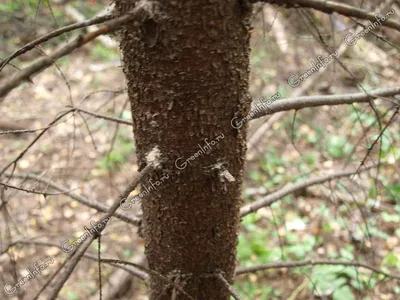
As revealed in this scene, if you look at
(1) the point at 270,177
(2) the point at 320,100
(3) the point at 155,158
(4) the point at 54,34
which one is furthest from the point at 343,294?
(4) the point at 54,34

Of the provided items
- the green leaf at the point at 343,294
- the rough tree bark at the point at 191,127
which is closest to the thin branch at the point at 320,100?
the rough tree bark at the point at 191,127

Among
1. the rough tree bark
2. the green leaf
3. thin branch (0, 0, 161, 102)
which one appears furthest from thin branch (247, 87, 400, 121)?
the green leaf

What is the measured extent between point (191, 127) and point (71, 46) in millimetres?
446

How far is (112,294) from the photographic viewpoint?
11.4ft

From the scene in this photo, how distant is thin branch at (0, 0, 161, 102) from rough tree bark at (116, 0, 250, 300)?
0.17 feet

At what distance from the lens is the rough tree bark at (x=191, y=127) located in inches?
38.6

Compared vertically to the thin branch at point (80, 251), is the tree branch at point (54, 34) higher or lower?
higher

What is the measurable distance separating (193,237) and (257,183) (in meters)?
3.28

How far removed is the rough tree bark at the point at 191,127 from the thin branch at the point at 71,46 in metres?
0.05

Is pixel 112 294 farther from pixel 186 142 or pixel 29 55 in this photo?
pixel 29 55

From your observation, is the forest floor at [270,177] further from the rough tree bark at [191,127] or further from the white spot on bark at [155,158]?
the white spot on bark at [155,158]

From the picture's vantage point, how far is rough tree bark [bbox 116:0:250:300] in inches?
38.6

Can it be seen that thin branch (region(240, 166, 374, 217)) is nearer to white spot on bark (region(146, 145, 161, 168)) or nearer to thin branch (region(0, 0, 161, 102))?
white spot on bark (region(146, 145, 161, 168))

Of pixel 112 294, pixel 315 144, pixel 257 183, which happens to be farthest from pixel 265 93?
pixel 112 294
